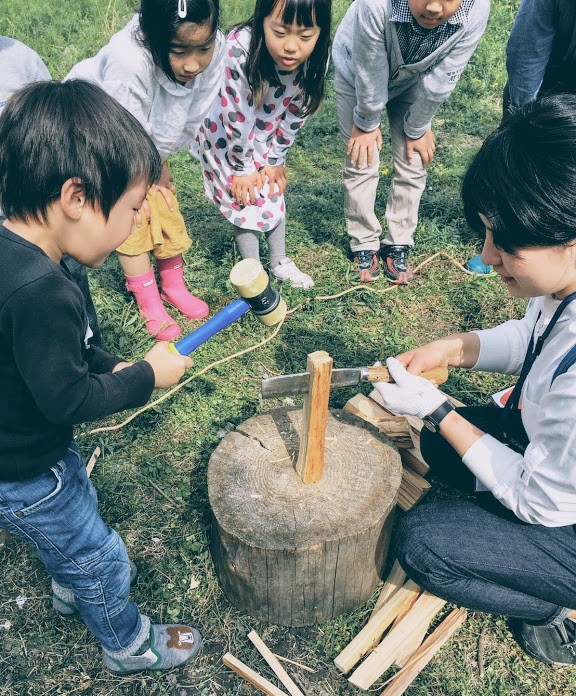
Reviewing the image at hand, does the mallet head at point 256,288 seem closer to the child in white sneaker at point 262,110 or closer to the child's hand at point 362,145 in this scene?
the child in white sneaker at point 262,110

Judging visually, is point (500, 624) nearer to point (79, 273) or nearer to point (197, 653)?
point (197, 653)

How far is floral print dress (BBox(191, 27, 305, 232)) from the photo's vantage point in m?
3.38

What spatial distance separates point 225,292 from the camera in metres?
4.24

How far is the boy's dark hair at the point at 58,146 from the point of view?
62.1 inches

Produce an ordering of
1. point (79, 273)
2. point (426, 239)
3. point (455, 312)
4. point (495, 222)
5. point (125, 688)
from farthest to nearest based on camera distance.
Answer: point (426, 239), point (455, 312), point (79, 273), point (125, 688), point (495, 222)

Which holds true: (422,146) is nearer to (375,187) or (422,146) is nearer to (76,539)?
(375,187)

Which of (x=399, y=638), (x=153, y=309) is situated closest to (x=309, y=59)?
(x=153, y=309)

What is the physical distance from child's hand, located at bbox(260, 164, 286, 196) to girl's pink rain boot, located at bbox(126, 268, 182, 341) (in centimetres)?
93

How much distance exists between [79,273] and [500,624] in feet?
8.36

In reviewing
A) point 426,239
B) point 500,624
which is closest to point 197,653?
point 500,624

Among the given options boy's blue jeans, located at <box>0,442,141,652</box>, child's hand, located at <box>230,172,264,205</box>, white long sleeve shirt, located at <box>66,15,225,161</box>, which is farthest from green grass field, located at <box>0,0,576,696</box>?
white long sleeve shirt, located at <box>66,15,225,161</box>

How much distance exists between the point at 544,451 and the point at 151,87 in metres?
2.46

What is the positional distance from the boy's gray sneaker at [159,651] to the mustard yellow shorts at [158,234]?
80.4 inches

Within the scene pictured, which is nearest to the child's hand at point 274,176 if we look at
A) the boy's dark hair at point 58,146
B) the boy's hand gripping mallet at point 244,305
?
the boy's hand gripping mallet at point 244,305
